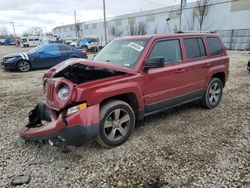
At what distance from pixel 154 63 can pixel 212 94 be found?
8.04 ft

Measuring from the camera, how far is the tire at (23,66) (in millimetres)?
11891

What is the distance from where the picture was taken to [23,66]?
39.5 feet

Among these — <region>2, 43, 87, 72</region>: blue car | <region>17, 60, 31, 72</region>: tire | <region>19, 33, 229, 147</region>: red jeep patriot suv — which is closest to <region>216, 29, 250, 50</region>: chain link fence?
<region>2, 43, 87, 72</region>: blue car

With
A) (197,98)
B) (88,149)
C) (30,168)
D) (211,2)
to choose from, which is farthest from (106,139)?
(211,2)

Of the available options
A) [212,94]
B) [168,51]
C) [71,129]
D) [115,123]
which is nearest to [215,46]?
[212,94]

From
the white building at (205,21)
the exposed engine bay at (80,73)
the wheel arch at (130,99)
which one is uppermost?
the white building at (205,21)

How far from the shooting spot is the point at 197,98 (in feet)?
17.0

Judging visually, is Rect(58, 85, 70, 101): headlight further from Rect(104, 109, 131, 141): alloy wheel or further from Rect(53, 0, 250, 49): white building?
Rect(53, 0, 250, 49): white building

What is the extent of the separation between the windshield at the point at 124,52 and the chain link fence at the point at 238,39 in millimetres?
25629

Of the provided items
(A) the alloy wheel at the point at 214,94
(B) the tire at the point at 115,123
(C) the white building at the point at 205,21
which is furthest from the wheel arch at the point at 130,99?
(C) the white building at the point at 205,21

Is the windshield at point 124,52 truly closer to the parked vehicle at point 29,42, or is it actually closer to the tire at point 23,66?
the tire at point 23,66

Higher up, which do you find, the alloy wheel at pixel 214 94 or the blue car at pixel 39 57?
the blue car at pixel 39 57

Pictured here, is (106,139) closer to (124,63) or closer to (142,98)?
(142,98)

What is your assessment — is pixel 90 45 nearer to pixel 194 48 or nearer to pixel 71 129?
pixel 194 48
